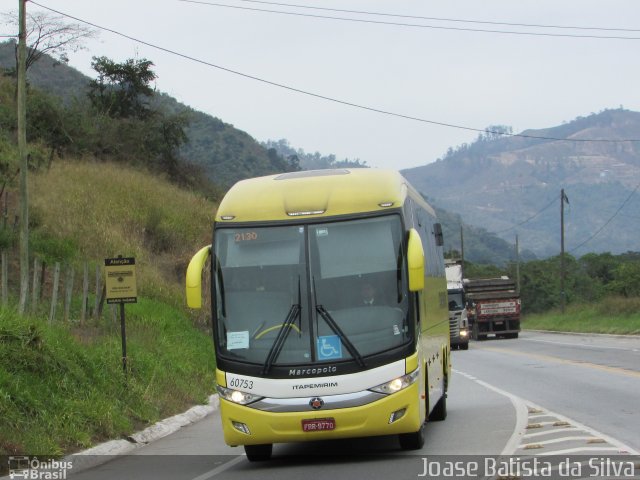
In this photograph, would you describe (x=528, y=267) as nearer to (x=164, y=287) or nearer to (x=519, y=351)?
(x=519, y=351)

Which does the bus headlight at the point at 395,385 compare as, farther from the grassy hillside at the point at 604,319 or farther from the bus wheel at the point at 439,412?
the grassy hillside at the point at 604,319

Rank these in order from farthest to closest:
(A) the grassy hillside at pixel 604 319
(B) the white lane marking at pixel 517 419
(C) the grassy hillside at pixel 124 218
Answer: (A) the grassy hillside at pixel 604 319 < (C) the grassy hillside at pixel 124 218 < (B) the white lane marking at pixel 517 419

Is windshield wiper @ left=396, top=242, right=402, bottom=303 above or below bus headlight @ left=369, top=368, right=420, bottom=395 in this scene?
above

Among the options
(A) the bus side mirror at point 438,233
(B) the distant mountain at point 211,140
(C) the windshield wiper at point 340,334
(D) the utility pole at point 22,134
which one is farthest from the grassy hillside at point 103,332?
(B) the distant mountain at point 211,140

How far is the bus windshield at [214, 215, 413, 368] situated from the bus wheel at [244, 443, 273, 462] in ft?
4.08

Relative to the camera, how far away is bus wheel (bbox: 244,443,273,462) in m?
11.7

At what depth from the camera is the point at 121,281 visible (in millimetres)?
16484

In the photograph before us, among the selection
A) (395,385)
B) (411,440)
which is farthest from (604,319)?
(395,385)

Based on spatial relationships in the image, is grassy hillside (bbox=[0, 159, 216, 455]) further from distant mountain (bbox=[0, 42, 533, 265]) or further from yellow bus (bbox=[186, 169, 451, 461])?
distant mountain (bbox=[0, 42, 533, 265])

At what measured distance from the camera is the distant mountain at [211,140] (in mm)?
97000

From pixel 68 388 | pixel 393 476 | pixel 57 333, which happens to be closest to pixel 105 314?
pixel 57 333

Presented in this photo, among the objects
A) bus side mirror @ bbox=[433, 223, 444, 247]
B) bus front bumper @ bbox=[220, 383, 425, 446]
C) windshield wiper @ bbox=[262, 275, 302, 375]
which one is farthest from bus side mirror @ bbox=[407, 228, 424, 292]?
bus side mirror @ bbox=[433, 223, 444, 247]

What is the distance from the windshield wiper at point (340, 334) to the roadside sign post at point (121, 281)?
239 inches

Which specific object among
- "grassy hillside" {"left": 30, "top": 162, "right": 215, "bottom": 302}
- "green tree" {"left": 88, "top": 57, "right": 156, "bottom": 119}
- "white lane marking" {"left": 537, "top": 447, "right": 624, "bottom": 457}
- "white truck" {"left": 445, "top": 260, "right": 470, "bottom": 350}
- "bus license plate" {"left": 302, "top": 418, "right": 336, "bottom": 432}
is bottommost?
"white truck" {"left": 445, "top": 260, "right": 470, "bottom": 350}
